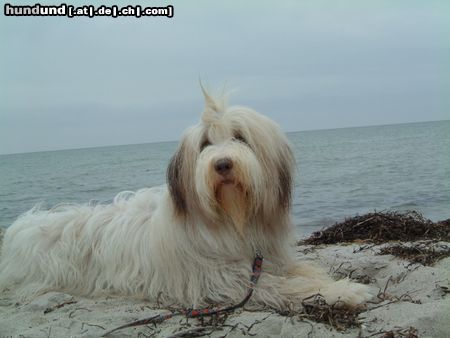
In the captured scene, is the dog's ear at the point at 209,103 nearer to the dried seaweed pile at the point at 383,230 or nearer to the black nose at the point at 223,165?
the black nose at the point at 223,165

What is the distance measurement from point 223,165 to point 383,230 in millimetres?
3483

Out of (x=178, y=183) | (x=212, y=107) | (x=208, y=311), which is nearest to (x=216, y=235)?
(x=178, y=183)

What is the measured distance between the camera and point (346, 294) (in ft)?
12.1

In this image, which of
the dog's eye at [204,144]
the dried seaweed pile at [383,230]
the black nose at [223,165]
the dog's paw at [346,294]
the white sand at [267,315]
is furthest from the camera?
the dried seaweed pile at [383,230]

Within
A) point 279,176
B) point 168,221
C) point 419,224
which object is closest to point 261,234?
point 279,176

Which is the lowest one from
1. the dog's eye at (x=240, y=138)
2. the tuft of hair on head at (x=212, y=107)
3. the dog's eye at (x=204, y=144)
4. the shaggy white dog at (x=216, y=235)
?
the shaggy white dog at (x=216, y=235)

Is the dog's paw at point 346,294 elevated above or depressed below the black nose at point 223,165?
below

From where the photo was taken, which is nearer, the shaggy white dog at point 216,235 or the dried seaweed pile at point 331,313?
the dried seaweed pile at point 331,313

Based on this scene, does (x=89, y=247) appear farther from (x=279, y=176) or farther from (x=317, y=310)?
(x=317, y=310)

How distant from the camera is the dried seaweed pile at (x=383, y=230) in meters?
6.15

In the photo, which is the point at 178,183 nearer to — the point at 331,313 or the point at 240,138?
the point at 240,138

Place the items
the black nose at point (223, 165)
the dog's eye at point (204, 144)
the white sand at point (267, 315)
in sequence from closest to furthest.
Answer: the white sand at point (267, 315), the black nose at point (223, 165), the dog's eye at point (204, 144)

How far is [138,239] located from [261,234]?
3.68 feet

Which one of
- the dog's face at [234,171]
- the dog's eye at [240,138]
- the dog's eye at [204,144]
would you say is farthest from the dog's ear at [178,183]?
the dog's eye at [240,138]
